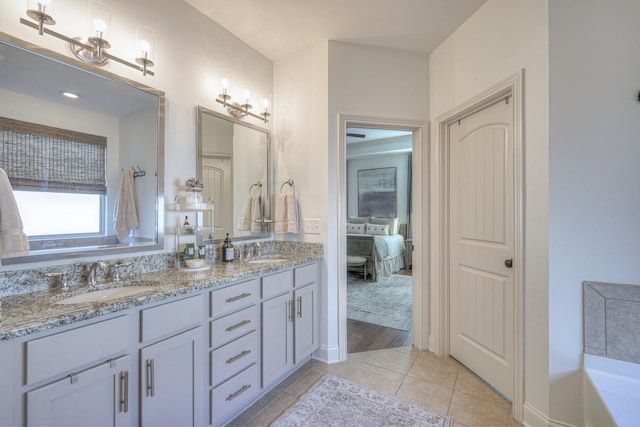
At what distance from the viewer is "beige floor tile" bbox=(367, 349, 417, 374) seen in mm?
2268

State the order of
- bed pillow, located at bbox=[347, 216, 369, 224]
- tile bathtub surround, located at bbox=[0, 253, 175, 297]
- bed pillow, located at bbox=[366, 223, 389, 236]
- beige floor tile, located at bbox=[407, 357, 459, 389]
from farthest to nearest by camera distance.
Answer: bed pillow, located at bbox=[347, 216, 369, 224] → bed pillow, located at bbox=[366, 223, 389, 236] → beige floor tile, located at bbox=[407, 357, 459, 389] → tile bathtub surround, located at bbox=[0, 253, 175, 297]

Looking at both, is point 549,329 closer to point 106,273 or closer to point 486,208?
point 486,208

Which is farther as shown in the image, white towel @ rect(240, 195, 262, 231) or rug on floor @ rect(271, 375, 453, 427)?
white towel @ rect(240, 195, 262, 231)

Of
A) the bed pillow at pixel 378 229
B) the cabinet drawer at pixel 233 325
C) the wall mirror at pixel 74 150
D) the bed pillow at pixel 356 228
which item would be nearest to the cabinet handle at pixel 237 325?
the cabinet drawer at pixel 233 325

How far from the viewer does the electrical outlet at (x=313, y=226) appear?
2.43m

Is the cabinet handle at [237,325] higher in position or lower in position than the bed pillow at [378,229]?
lower

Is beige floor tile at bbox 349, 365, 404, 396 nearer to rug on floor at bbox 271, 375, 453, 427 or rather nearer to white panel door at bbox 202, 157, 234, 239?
rug on floor at bbox 271, 375, 453, 427

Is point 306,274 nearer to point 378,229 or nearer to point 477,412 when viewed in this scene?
point 477,412

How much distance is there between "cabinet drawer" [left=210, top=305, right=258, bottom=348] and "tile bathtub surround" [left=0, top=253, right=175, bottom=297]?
567 mm

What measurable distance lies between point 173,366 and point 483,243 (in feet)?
6.95

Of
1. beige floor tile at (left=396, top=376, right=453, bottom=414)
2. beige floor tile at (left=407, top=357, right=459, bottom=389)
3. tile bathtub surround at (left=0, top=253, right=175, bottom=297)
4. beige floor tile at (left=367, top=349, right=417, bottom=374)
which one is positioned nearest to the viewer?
tile bathtub surround at (left=0, top=253, right=175, bottom=297)

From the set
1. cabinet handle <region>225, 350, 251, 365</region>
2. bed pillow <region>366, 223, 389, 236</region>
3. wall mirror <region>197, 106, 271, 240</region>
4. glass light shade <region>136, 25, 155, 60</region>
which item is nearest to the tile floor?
cabinet handle <region>225, 350, 251, 365</region>

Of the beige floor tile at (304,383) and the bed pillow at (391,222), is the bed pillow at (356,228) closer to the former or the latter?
the bed pillow at (391,222)

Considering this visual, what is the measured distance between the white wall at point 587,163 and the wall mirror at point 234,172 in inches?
82.1
